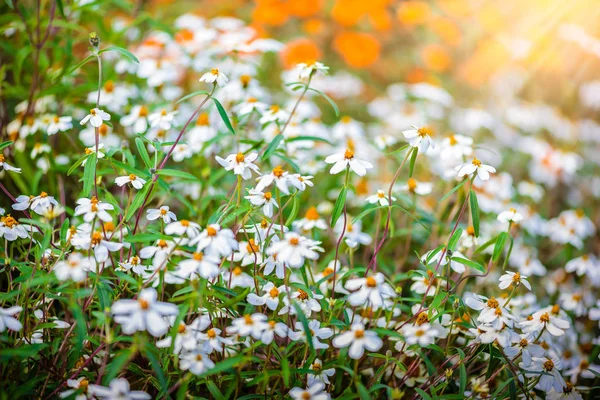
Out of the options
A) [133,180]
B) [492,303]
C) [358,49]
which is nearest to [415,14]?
[358,49]

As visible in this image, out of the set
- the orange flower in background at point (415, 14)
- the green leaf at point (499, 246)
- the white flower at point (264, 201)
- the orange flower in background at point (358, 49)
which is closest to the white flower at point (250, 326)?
the white flower at point (264, 201)

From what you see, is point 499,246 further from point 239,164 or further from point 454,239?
point 239,164

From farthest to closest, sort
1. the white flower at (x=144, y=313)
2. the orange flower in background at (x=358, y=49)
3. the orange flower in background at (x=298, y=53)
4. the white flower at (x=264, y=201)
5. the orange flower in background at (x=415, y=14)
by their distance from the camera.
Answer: the orange flower in background at (x=415, y=14), the orange flower in background at (x=358, y=49), the orange flower in background at (x=298, y=53), the white flower at (x=264, y=201), the white flower at (x=144, y=313)

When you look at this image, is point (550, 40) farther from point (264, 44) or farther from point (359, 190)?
point (264, 44)

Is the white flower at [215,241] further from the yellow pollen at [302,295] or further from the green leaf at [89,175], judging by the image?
the green leaf at [89,175]

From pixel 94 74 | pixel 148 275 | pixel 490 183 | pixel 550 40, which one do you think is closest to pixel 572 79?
pixel 550 40
